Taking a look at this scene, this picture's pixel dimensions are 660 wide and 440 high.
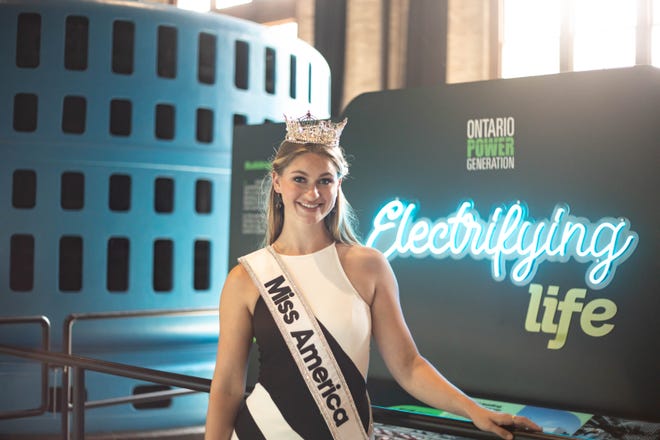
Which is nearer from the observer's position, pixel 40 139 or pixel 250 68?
pixel 40 139

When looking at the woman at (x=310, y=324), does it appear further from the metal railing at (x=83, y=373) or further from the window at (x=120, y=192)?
the window at (x=120, y=192)

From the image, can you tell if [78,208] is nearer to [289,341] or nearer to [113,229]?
[113,229]

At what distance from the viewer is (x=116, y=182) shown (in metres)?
4.70

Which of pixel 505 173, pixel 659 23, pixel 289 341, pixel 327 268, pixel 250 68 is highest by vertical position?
pixel 659 23

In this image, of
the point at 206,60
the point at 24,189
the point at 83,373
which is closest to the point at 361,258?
the point at 83,373

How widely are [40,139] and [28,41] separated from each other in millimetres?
526

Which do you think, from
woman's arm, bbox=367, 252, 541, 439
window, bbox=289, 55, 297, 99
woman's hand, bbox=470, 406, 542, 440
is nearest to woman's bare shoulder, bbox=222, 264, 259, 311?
woman's arm, bbox=367, 252, 541, 439

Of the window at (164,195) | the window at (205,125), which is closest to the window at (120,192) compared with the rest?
the window at (164,195)

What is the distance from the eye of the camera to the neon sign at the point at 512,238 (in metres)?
3.07

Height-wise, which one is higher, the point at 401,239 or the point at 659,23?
the point at 659,23

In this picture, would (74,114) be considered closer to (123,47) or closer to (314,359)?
(123,47)

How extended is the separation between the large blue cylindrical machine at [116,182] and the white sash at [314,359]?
3179 mm

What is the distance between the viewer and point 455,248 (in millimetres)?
3484

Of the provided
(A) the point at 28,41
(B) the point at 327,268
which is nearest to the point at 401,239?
(B) the point at 327,268
